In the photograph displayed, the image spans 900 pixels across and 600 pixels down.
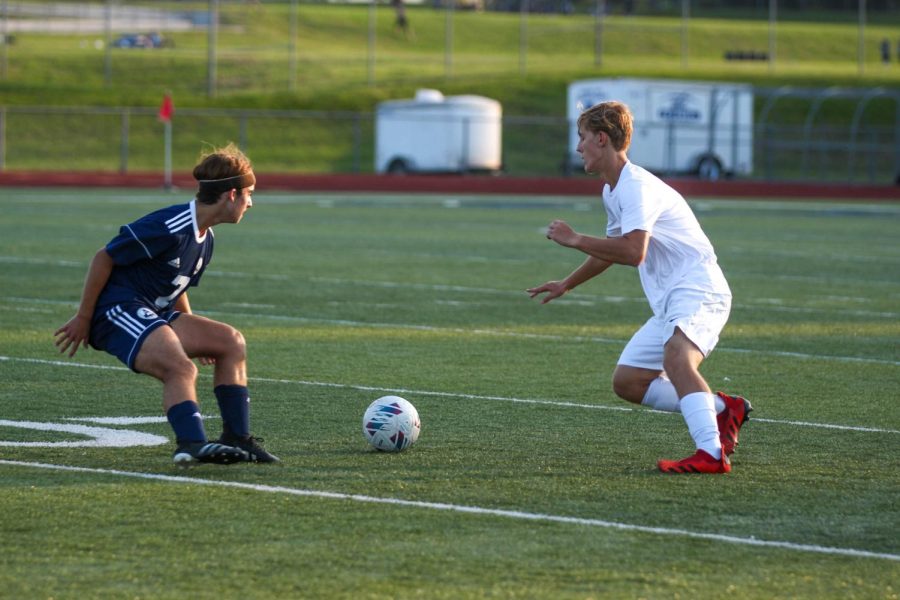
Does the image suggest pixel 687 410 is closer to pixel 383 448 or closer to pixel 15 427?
pixel 383 448

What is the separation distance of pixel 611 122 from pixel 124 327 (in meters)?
2.36

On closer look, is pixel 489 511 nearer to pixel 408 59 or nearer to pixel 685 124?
pixel 685 124

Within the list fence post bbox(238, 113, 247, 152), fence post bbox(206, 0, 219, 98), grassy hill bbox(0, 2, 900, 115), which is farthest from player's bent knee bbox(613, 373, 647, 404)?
grassy hill bbox(0, 2, 900, 115)

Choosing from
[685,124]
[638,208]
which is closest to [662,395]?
[638,208]

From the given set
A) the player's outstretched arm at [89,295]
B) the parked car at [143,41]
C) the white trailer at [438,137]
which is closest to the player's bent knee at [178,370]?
the player's outstretched arm at [89,295]

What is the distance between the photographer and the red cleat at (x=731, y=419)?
7.01 meters

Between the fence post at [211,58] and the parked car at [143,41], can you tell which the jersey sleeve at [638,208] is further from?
the parked car at [143,41]

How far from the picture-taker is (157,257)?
6660mm

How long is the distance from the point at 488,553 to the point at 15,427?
334cm

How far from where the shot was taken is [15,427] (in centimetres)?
769

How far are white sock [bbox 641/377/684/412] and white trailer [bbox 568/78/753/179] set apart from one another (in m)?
35.9

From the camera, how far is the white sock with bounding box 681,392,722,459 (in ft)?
22.0

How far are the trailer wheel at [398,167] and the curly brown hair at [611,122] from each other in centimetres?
3828

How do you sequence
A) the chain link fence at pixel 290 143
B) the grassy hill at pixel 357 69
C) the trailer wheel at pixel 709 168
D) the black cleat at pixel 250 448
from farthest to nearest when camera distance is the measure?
the grassy hill at pixel 357 69
the chain link fence at pixel 290 143
the trailer wheel at pixel 709 168
the black cleat at pixel 250 448
